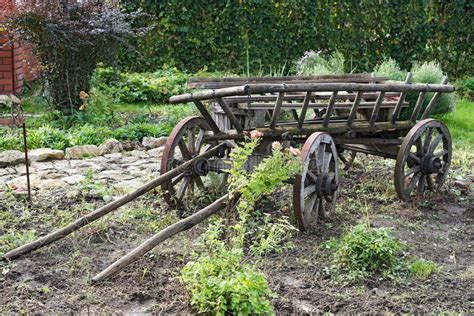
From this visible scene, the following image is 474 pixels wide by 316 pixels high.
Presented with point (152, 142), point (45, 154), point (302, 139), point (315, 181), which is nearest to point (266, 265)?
point (315, 181)

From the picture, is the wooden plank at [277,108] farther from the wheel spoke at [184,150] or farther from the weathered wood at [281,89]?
the wheel spoke at [184,150]

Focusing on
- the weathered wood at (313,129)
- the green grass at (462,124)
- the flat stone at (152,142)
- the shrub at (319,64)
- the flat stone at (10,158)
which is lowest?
the flat stone at (10,158)

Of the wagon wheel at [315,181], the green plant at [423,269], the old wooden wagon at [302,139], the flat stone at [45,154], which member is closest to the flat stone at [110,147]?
the flat stone at [45,154]

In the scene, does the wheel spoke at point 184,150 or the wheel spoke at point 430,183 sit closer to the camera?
the wheel spoke at point 184,150

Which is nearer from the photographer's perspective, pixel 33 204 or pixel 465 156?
pixel 33 204

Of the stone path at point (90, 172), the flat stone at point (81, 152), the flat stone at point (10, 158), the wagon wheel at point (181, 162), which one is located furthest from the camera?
the flat stone at point (81, 152)

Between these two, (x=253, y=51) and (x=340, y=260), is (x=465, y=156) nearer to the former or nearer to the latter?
(x=340, y=260)

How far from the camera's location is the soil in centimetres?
412

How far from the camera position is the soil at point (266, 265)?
4.12 meters

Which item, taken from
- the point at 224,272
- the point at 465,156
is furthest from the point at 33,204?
the point at 465,156

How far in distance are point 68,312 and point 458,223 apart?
3.38 metres

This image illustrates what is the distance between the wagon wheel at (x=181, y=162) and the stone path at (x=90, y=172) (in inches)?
32.1

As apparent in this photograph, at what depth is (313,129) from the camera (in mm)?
5734

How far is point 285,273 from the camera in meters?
4.62
